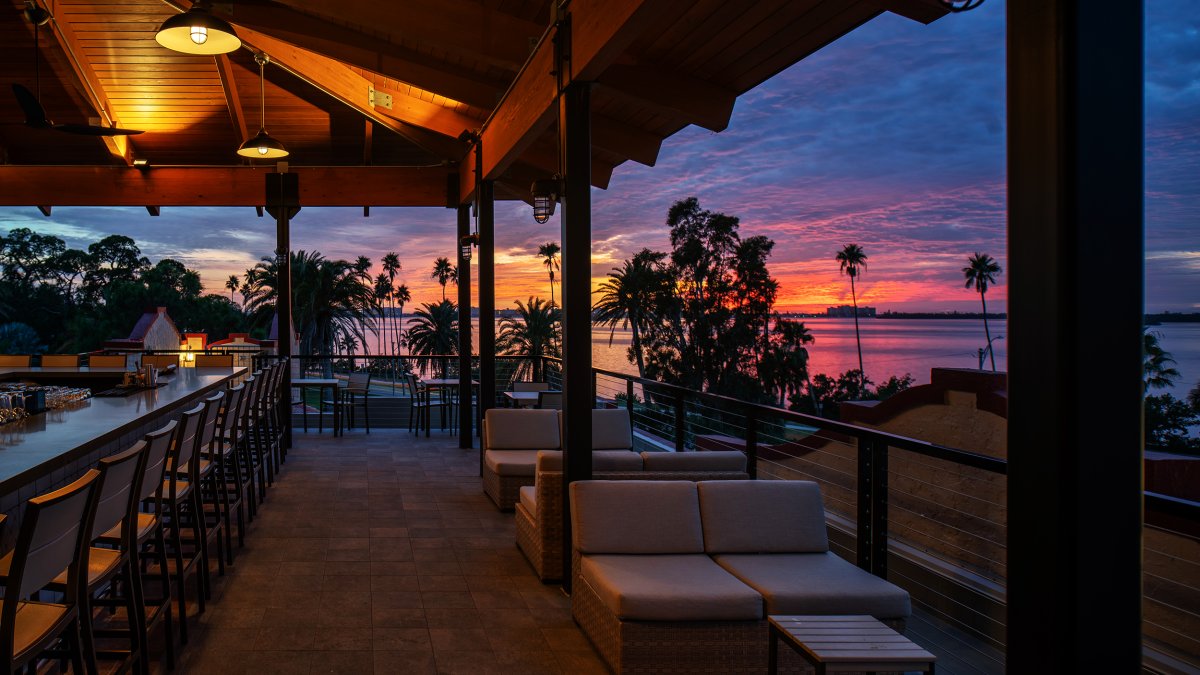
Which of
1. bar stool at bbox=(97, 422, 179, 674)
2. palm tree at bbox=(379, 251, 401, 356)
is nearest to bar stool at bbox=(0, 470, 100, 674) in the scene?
bar stool at bbox=(97, 422, 179, 674)

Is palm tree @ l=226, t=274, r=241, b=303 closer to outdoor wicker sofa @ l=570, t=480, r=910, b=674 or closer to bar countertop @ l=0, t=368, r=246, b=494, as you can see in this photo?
bar countertop @ l=0, t=368, r=246, b=494

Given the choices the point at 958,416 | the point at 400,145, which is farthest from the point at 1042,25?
the point at 958,416

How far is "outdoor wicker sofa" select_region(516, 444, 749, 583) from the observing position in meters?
4.32

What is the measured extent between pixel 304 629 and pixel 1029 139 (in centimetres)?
376

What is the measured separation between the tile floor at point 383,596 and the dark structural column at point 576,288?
1.99ft

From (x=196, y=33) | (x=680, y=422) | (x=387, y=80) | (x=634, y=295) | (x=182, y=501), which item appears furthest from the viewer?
(x=634, y=295)

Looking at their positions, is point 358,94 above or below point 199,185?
above

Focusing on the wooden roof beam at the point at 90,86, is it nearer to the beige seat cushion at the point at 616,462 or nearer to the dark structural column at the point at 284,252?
the dark structural column at the point at 284,252

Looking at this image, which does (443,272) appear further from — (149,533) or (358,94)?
(149,533)

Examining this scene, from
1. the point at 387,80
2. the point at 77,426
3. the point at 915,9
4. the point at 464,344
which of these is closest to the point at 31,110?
the point at 387,80

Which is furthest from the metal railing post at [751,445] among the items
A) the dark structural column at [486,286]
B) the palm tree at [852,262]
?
the palm tree at [852,262]

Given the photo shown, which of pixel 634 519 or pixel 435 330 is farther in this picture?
pixel 435 330

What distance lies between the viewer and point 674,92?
5.42 m

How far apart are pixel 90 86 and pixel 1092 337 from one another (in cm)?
1045
